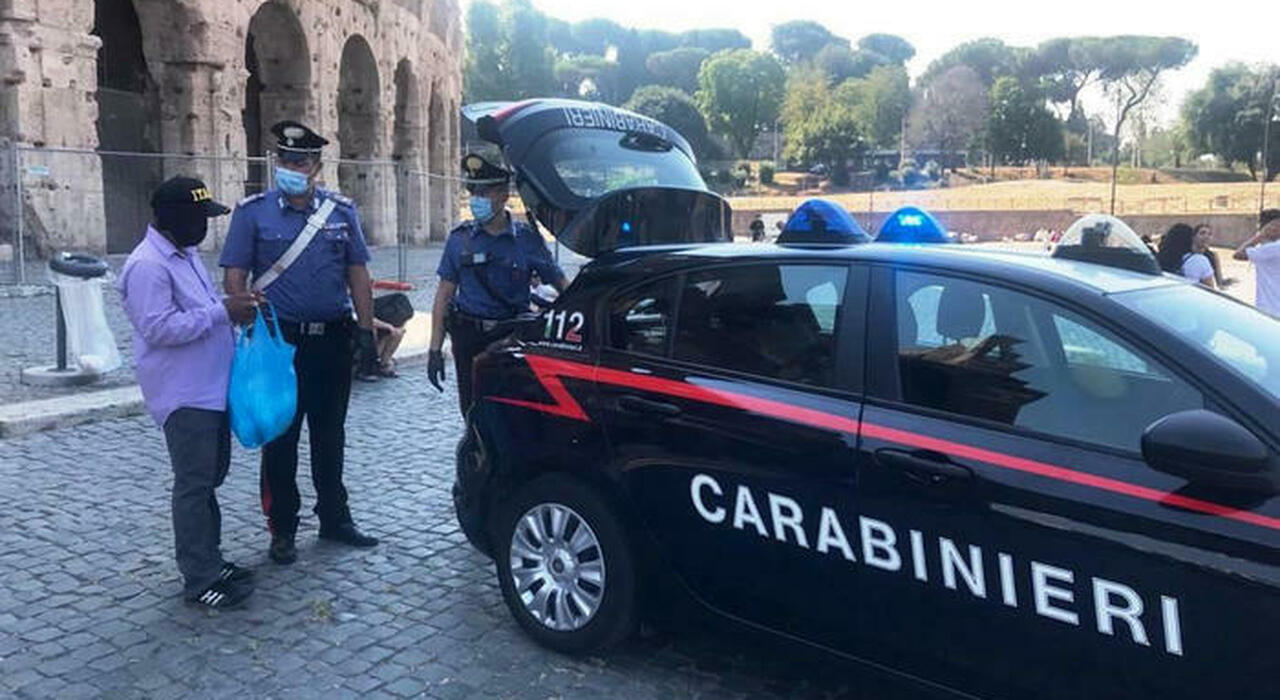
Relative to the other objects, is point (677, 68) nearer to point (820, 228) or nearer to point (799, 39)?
→ point (799, 39)

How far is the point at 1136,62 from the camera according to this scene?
335ft

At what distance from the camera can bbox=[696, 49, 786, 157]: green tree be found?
88.1 meters

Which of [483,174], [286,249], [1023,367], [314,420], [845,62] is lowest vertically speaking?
[314,420]

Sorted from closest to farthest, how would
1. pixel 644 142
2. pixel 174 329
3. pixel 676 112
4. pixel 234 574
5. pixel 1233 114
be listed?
pixel 174 329, pixel 234 574, pixel 644 142, pixel 1233 114, pixel 676 112

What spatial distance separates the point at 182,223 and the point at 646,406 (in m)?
2.03

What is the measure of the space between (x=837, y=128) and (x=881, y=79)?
69.2 feet

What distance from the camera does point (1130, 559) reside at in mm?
2625

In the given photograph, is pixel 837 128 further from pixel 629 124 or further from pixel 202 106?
pixel 629 124

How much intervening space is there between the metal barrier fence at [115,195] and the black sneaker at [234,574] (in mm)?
8011

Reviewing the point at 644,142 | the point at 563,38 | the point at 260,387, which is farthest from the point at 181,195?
the point at 563,38

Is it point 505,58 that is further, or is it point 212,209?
point 505,58

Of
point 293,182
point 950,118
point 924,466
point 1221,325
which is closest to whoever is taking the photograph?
point 924,466

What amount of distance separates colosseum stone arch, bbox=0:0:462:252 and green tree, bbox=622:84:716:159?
45147 millimetres

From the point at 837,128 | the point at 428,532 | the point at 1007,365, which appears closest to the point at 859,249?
the point at 1007,365
